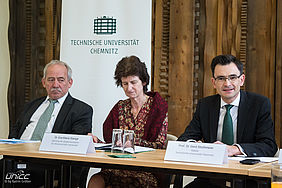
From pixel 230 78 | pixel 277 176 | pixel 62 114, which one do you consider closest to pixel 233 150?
pixel 230 78

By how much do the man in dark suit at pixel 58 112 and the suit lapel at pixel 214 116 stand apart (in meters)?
1.15

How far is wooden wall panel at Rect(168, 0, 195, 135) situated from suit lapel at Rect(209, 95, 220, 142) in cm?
156

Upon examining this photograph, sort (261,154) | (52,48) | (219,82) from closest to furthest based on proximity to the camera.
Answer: (261,154)
(219,82)
(52,48)

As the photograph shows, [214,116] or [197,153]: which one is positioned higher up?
[214,116]

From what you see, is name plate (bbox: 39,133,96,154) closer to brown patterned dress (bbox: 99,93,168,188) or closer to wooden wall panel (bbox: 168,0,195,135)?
brown patterned dress (bbox: 99,93,168,188)

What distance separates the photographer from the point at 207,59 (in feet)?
15.6

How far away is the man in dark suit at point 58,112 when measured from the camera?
3729 millimetres

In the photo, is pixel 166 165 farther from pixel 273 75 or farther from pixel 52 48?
pixel 52 48

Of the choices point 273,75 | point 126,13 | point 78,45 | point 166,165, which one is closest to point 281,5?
point 273,75

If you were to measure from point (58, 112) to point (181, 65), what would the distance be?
169 centimetres

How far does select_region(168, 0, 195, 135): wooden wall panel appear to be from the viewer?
4.83 m

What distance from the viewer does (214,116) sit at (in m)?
3.20

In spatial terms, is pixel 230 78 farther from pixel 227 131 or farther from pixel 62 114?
pixel 62 114

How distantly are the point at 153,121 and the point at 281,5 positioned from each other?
2.07 m
